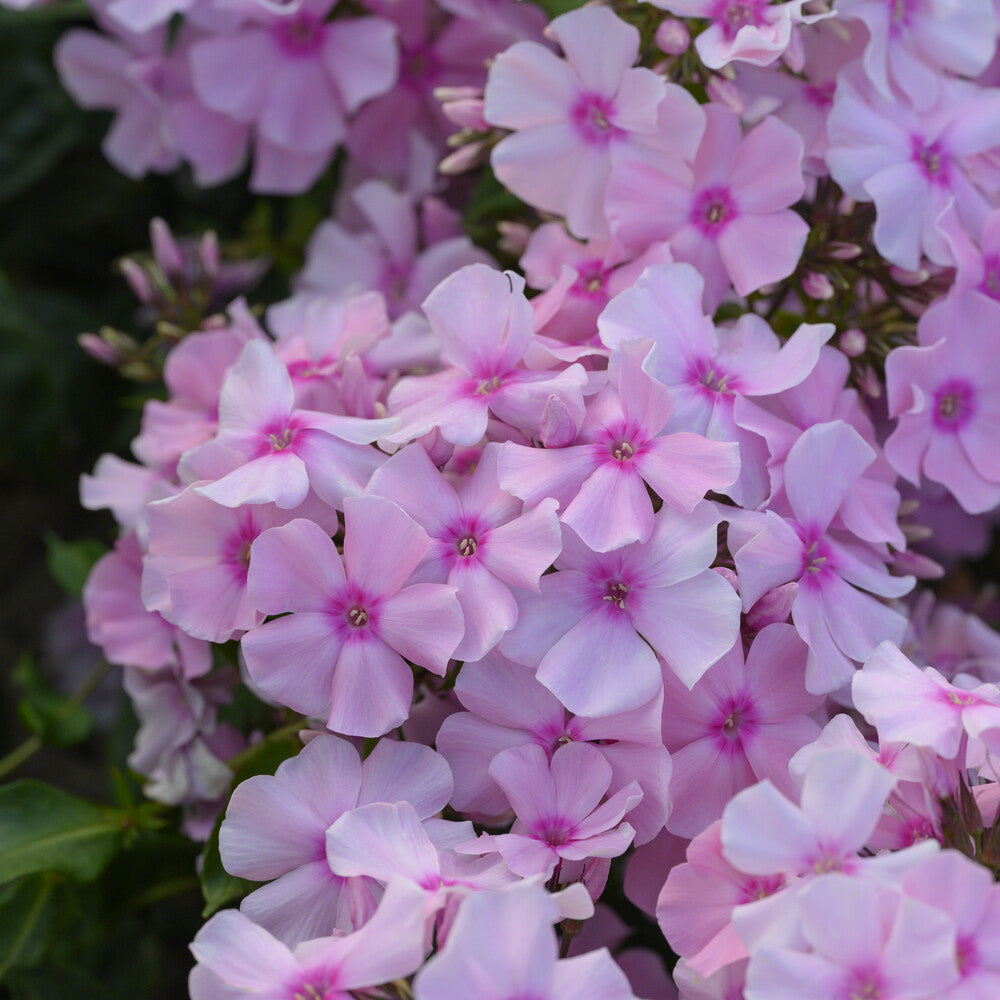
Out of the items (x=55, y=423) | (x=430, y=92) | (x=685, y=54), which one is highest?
(x=685, y=54)

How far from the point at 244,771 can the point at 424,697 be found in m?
0.14

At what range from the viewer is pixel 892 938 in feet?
1.92

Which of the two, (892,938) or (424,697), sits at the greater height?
(892,938)

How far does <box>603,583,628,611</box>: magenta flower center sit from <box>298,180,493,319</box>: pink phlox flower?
1.46ft

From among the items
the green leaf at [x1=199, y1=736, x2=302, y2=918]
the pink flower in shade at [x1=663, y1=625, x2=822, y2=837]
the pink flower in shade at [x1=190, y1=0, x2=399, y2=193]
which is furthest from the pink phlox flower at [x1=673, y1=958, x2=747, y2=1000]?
the pink flower in shade at [x1=190, y1=0, x2=399, y2=193]

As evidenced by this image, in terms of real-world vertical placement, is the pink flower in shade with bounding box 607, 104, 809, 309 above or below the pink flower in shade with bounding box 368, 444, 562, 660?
above

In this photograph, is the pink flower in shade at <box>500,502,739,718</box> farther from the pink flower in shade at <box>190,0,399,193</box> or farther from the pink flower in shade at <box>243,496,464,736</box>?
the pink flower in shade at <box>190,0,399,193</box>

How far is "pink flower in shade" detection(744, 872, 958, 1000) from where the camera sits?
1.91 ft

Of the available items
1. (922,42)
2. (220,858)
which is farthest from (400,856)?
(922,42)

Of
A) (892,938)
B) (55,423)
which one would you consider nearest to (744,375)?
(892,938)

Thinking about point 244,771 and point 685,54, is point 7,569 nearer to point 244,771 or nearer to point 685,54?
point 244,771

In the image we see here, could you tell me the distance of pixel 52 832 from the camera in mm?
941

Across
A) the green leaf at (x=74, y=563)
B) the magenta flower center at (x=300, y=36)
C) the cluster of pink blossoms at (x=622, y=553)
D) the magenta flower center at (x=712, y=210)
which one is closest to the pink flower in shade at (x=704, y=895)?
the cluster of pink blossoms at (x=622, y=553)

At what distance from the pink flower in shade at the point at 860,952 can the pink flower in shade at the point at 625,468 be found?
0.24 metres
